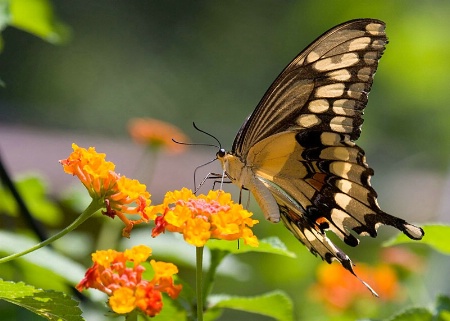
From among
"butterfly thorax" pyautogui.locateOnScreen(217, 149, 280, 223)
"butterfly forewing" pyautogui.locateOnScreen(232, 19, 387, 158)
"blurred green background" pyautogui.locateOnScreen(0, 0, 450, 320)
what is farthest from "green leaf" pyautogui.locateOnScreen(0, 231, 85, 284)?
"blurred green background" pyautogui.locateOnScreen(0, 0, 450, 320)

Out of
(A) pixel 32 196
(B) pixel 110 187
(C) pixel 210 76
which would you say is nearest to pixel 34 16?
(A) pixel 32 196

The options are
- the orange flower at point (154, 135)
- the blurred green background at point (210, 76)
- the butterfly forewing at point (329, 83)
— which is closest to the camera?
the butterfly forewing at point (329, 83)

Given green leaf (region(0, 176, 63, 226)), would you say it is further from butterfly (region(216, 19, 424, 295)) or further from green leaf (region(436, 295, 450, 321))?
green leaf (region(436, 295, 450, 321))

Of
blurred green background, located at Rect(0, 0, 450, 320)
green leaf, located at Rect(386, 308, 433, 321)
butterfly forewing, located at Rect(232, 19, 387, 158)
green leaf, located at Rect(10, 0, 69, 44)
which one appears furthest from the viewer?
blurred green background, located at Rect(0, 0, 450, 320)

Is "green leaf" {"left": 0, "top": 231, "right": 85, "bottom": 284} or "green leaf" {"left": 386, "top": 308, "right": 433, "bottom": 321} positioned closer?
"green leaf" {"left": 386, "top": 308, "right": 433, "bottom": 321}

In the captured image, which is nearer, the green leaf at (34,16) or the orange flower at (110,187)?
the orange flower at (110,187)

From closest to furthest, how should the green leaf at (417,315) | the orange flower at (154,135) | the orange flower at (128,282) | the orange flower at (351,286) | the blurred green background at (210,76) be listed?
the orange flower at (128,282), the green leaf at (417,315), the orange flower at (351,286), the orange flower at (154,135), the blurred green background at (210,76)

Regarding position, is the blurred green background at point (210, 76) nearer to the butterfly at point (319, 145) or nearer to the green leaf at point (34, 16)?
the green leaf at point (34, 16)

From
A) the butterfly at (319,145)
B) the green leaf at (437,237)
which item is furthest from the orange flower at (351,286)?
the green leaf at (437,237)

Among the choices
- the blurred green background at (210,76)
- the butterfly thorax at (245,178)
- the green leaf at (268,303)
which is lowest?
the green leaf at (268,303)
